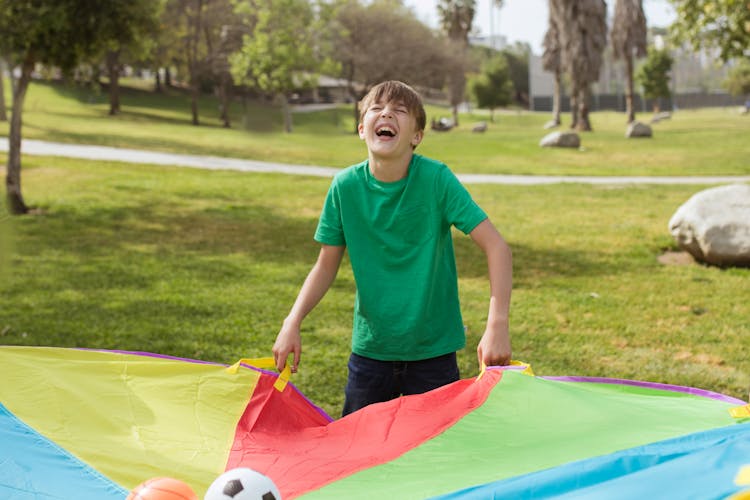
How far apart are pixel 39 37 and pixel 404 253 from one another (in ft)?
32.3

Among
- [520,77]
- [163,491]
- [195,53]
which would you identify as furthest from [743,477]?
[520,77]

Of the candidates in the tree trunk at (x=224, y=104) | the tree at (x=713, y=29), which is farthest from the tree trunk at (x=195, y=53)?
the tree at (x=713, y=29)

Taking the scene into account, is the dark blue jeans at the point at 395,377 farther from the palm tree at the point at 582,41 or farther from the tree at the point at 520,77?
the tree at the point at 520,77

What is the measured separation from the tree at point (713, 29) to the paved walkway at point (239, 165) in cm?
283

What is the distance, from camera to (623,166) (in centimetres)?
2158

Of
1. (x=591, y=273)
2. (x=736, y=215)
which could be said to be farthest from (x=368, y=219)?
(x=736, y=215)

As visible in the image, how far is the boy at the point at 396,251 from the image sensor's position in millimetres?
2965

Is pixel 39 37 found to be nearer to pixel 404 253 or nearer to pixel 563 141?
pixel 404 253

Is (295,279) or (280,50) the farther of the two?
(280,50)

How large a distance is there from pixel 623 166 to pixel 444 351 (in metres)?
19.7

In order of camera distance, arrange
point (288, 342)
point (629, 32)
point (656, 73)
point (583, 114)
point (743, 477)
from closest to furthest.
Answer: point (743, 477), point (288, 342), point (583, 114), point (629, 32), point (656, 73)

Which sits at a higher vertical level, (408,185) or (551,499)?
(408,185)

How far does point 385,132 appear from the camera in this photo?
2945 mm

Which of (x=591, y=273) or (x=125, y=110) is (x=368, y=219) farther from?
(x=125, y=110)
